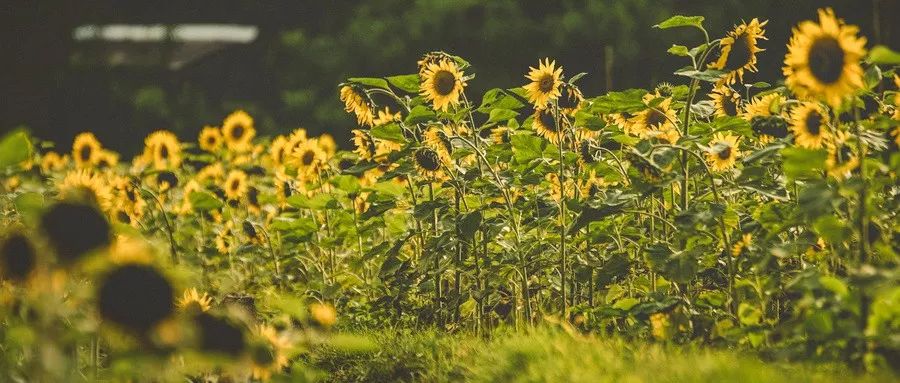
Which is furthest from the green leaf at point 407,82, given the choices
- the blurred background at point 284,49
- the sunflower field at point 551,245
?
the blurred background at point 284,49

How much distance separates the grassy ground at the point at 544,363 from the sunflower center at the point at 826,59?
677 millimetres

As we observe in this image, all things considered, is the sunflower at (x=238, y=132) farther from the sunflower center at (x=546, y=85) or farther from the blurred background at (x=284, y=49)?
the blurred background at (x=284, y=49)

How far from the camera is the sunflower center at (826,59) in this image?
2.15 metres

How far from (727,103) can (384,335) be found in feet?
5.02

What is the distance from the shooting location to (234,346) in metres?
1.62

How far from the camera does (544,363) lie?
2361mm

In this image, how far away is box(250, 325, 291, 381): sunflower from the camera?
1.76m

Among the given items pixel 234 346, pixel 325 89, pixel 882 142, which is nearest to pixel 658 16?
pixel 325 89

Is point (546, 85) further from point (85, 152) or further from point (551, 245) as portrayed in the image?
point (85, 152)

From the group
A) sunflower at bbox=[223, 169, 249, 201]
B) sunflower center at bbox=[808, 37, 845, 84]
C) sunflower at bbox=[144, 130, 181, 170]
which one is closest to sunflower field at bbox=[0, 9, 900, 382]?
sunflower center at bbox=[808, 37, 845, 84]

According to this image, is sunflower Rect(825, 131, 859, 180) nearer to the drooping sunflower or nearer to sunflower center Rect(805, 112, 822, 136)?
sunflower center Rect(805, 112, 822, 136)

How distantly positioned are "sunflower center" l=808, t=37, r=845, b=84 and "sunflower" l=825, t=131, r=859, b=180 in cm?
19

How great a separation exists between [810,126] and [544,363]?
42.3 inches

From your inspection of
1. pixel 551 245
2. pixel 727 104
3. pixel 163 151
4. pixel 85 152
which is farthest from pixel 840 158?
pixel 85 152
